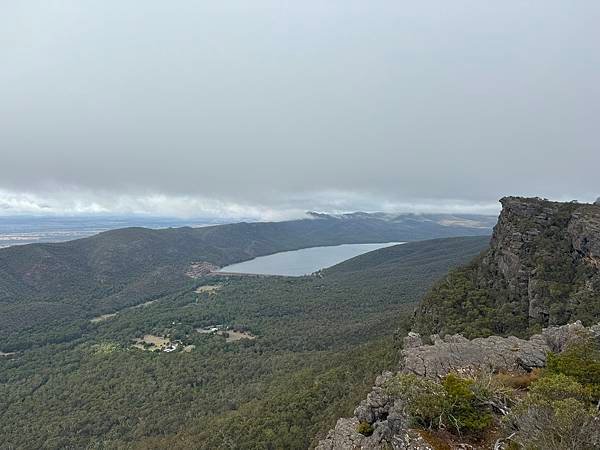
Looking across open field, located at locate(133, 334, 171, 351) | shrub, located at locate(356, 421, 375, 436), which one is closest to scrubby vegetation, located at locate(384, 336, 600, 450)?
shrub, located at locate(356, 421, 375, 436)

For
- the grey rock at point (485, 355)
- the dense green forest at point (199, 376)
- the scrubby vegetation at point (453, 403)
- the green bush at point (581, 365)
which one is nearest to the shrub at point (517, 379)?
the grey rock at point (485, 355)

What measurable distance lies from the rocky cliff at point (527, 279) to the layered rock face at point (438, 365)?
22073 mm

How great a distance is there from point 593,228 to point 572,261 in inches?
236

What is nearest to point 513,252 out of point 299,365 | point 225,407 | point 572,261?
point 572,261

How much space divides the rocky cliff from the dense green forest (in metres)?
13.8

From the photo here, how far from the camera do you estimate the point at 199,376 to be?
339ft

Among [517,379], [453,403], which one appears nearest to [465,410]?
[453,403]

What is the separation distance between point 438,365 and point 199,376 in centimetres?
8876

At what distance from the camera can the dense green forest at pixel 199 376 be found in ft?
200

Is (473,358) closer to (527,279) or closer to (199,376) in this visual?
(527,279)

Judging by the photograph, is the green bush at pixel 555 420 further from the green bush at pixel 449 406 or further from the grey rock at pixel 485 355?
the grey rock at pixel 485 355

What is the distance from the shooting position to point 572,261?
60.3 meters

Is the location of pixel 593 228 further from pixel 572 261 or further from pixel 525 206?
pixel 525 206

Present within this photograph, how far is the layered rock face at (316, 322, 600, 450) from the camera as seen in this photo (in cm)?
2314
